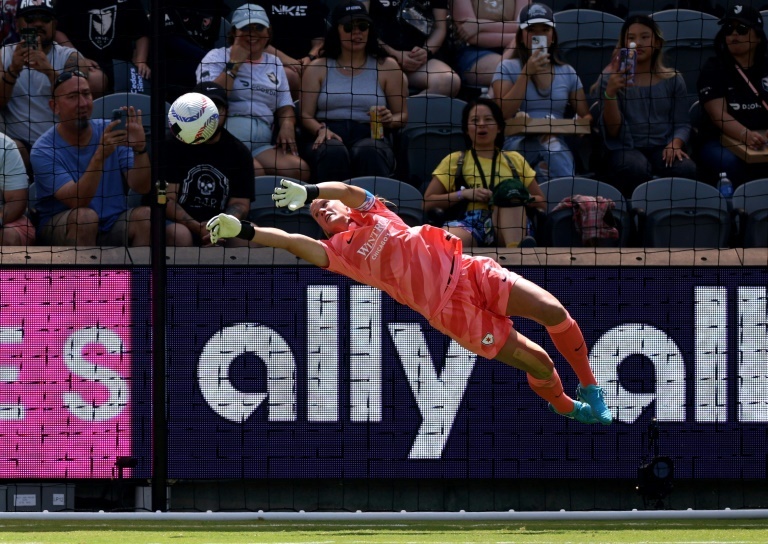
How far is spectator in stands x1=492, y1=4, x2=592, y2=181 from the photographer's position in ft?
32.3

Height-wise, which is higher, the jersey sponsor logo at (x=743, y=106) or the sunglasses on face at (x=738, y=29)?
the sunglasses on face at (x=738, y=29)

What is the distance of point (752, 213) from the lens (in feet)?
31.1

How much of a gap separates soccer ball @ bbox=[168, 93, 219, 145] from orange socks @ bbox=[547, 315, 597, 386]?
8.54 feet

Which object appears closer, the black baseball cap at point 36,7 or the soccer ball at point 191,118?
the soccer ball at point 191,118

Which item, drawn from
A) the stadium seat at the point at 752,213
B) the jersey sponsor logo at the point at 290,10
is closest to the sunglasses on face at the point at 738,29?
the stadium seat at the point at 752,213

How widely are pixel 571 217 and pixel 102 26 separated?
4519 millimetres

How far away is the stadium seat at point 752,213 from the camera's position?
9.48m

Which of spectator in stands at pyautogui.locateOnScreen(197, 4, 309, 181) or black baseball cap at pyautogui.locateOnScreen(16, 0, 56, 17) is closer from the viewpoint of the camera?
spectator in stands at pyautogui.locateOnScreen(197, 4, 309, 181)

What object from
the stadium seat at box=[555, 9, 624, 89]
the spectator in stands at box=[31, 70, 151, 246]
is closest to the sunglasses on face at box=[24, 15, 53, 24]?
the spectator in stands at box=[31, 70, 151, 246]

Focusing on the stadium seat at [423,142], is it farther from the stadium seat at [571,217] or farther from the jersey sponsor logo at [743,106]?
the jersey sponsor logo at [743,106]

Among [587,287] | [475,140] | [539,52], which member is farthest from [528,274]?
[539,52]

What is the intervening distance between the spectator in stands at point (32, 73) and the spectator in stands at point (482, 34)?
3.30 meters

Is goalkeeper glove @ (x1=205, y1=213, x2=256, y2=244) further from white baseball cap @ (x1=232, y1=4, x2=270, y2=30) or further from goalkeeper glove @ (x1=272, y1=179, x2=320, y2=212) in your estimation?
white baseball cap @ (x1=232, y1=4, x2=270, y2=30)

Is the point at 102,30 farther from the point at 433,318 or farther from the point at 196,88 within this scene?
the point at 433,318
